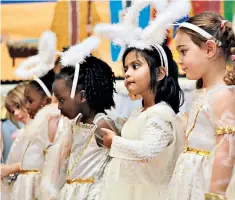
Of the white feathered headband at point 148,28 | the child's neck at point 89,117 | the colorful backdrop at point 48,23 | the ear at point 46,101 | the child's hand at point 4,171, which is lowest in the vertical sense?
the child's hand at point 4,171

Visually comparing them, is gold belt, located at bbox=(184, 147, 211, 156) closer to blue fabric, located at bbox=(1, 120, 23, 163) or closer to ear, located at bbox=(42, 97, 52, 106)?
ear, located at bbox=(42, 97, 52, 106)

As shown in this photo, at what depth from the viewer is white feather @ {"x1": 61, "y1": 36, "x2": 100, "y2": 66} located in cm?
285

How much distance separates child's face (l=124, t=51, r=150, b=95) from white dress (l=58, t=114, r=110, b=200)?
0.88 ft

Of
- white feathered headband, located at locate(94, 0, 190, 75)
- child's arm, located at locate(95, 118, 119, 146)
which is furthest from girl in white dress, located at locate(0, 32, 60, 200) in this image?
white feathered headband, located at locate(94, 0, 190, 75)

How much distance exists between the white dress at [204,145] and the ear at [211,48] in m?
0.13

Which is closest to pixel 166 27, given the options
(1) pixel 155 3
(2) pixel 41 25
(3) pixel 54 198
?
(1) pixel 155 3

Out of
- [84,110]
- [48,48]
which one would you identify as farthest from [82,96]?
[48,48]

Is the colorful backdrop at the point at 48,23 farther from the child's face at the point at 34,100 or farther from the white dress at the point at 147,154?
the white dress at the point at 147,154

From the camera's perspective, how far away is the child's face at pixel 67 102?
2.82 metres

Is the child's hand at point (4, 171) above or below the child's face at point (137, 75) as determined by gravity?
below

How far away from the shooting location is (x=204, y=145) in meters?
2.25

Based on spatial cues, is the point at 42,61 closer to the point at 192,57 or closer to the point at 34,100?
the point at 34,100

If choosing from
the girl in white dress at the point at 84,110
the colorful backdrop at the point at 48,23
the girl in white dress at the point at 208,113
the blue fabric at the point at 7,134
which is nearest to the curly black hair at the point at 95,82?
the girl in white dress at the point at 84,110

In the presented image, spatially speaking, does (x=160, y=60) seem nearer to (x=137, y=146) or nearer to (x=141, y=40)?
(x=141, y=40)
